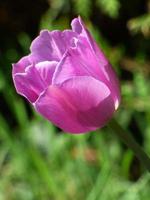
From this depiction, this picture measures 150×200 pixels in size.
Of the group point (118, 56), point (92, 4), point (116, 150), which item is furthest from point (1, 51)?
point (116, 150)

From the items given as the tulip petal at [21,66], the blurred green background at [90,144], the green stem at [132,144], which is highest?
the tulip petal at [21,66]

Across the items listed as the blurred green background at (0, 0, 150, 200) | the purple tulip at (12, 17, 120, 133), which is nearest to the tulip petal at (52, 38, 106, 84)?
the purple tulip at (12, 17, 120, 133)

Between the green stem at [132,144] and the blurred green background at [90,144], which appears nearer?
the green stem at [132,144]

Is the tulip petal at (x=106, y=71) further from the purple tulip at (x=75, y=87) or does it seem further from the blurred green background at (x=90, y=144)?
the blurred green background at (x=90, y=144)

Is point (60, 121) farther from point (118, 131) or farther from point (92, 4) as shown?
point (92, 4)

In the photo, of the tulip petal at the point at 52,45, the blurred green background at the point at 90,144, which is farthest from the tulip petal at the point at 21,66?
the blurred green background at the point at 90,144

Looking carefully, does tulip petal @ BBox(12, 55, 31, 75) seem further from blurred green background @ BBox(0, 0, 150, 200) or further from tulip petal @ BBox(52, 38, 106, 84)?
blurred green background @ BBox(0, 0, 150, 200)

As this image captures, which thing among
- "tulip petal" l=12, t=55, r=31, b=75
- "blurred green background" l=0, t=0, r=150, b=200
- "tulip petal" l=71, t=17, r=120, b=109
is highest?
"tulip petal" l=12, t=55, r=31, b=75

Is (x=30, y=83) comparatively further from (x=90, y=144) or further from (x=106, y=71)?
(x=90, y=144)
